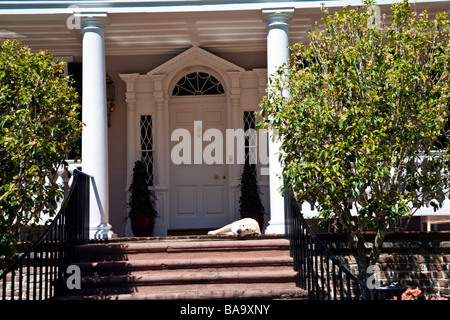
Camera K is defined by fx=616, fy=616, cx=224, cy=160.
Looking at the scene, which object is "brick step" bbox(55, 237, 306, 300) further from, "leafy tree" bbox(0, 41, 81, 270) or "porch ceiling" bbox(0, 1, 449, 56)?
"porch ceiling" bbox(0, 1, 449, 56)

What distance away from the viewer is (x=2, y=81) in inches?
232

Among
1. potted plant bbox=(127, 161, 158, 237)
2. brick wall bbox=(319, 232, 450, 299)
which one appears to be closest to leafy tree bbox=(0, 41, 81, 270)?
brick wall bbox=(319, 232, 450, 299)

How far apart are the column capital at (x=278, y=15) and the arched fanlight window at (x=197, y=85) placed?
296 cm

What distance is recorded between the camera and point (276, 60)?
8859 mm

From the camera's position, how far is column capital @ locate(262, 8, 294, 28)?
8.95 meters

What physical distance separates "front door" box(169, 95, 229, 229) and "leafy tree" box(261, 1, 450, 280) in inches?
187

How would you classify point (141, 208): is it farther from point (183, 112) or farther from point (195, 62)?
point (195, 62)

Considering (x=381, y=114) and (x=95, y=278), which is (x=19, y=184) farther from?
(x=381, y=114)

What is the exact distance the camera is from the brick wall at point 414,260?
24.8 ft

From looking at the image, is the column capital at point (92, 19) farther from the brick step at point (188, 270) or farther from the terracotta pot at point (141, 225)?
the terracotta pot at point (141, 225)

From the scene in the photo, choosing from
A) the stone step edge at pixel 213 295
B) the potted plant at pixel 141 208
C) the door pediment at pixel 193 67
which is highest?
the door pediment at pixel 193 67

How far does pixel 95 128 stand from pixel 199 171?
3.26m
